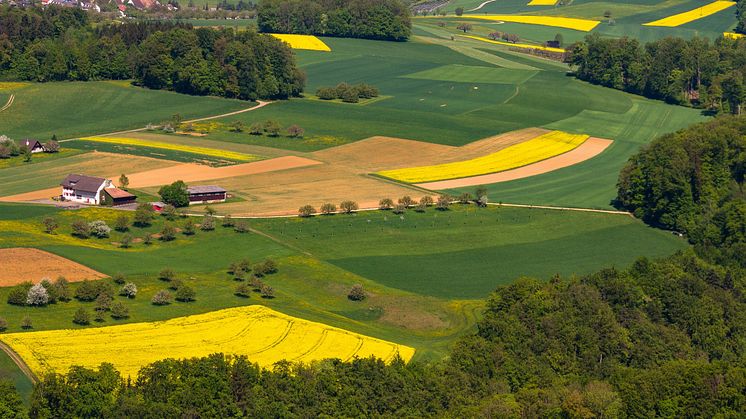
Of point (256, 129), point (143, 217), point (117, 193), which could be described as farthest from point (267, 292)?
point (256, 129)

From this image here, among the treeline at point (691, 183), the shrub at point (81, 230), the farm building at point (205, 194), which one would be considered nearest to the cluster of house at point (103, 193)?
the farm building at point (205, 194)

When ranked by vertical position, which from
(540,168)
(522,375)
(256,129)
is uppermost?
(256,129)

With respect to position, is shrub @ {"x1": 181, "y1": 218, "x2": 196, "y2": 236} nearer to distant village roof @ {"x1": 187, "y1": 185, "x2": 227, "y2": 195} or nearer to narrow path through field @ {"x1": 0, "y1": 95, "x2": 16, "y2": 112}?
distant village roof @ {"x1": 187, "y1": 185, "x2": 227, "y2": 195}

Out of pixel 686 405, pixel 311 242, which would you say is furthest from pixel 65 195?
pixel 686 405

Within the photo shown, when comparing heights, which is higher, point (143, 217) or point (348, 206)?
point (143, 217)

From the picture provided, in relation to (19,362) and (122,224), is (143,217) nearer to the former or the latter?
(122,224)
